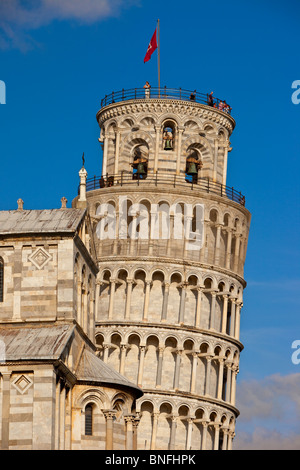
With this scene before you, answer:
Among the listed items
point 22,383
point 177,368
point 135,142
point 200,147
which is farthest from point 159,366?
point 22,383

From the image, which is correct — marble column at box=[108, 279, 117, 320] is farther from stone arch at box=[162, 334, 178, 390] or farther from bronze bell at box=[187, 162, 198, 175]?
bronze bell at box=[187, 162, 198, 175]

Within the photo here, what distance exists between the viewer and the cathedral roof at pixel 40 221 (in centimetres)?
9006

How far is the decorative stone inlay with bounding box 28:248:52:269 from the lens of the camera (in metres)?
89.7

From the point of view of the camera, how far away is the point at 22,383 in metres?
84.1

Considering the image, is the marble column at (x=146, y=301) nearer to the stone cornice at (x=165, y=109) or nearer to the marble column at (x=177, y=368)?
the marble column at (x=177, y=368)

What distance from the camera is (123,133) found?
136m

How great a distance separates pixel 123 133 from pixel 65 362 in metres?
51.5

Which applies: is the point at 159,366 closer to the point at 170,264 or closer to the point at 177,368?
the point at 177,368

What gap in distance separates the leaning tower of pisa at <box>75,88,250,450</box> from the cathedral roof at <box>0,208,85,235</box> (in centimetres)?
3692

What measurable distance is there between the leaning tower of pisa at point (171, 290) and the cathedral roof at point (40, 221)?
1453 inches

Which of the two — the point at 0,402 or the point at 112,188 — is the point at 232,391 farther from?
the point at 0,402

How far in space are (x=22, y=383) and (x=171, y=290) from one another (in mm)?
47556
